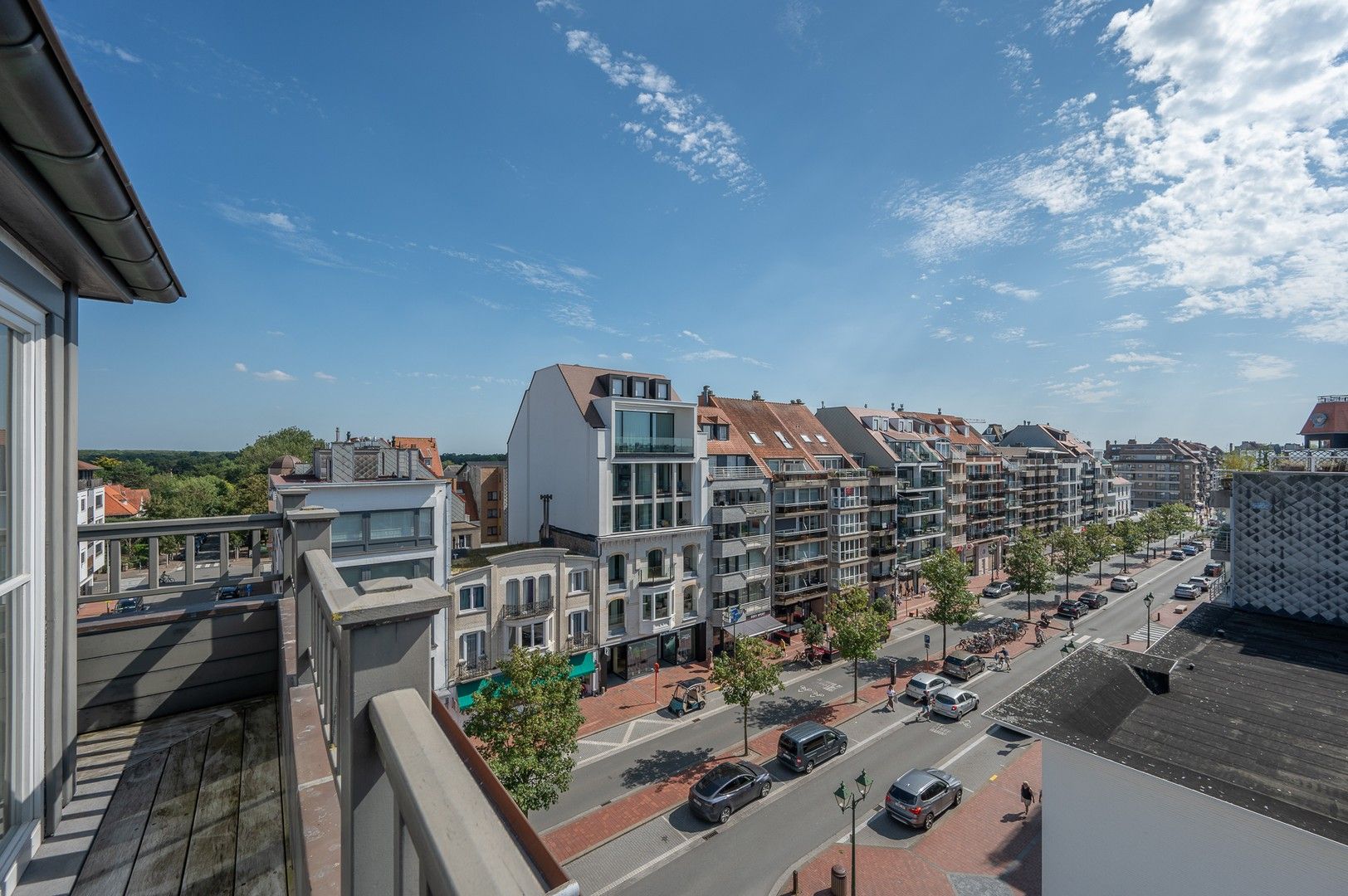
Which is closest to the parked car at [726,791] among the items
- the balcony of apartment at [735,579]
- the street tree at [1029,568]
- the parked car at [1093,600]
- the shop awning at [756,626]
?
the shop awning at [756,626]

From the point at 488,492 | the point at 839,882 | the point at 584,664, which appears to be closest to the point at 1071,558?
the point at 584,664

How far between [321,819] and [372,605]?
189 centimetres

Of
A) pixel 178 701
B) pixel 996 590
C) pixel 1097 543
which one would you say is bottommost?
pixel 996 590

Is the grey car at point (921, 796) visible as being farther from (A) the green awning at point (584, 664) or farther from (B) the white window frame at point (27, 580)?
(B) the white window frame at point (27, 580)

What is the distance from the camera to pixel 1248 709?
415 inches

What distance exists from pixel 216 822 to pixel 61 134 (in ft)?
14.1

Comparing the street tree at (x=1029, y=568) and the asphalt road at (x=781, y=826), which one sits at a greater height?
the street tree at (x=1029, y=568)

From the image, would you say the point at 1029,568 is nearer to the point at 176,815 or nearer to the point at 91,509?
the point at 176,815

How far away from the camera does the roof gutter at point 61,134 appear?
6.47ft

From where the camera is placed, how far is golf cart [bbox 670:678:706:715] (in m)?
23.7

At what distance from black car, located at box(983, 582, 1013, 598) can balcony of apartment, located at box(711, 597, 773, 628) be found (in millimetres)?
20496

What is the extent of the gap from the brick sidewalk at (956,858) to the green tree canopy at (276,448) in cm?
6329

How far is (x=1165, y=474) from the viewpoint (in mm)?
91000

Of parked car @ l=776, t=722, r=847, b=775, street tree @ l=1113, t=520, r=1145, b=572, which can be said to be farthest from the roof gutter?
street tree @ l=1113, t=520, r=1145, b=572
